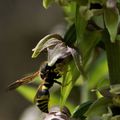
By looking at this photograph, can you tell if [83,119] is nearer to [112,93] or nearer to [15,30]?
[112,93]

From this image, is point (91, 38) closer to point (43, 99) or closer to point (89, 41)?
point (89, 41)

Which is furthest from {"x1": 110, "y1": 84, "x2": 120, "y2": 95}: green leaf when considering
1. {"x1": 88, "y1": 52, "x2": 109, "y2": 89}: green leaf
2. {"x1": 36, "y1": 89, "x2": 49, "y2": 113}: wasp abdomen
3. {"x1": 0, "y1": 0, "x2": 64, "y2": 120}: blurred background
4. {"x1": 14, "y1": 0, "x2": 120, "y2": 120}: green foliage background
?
{"x1": 0, "y1": 0, "x2": 64, "y2": 120}: blurred background

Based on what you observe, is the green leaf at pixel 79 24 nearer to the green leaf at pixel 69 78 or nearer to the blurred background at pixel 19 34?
the green leaf at pixel 69 78

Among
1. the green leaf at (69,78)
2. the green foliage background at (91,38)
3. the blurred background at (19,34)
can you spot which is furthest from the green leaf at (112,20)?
the blurred background at (19,34)

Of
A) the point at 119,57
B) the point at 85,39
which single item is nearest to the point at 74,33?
the point at 85,39

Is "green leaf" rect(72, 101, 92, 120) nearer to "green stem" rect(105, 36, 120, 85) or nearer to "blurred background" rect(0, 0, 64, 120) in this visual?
"green stem" rect(105, 36, 120, 85)

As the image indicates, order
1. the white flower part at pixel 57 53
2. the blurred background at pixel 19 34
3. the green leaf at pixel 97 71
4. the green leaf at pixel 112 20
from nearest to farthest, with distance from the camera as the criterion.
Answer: the green leaf at pixel 112 20 → the white flower part at pixel 57 53 → the green leaf at pixel 97 71 → the blurred background at pixel 19 34
